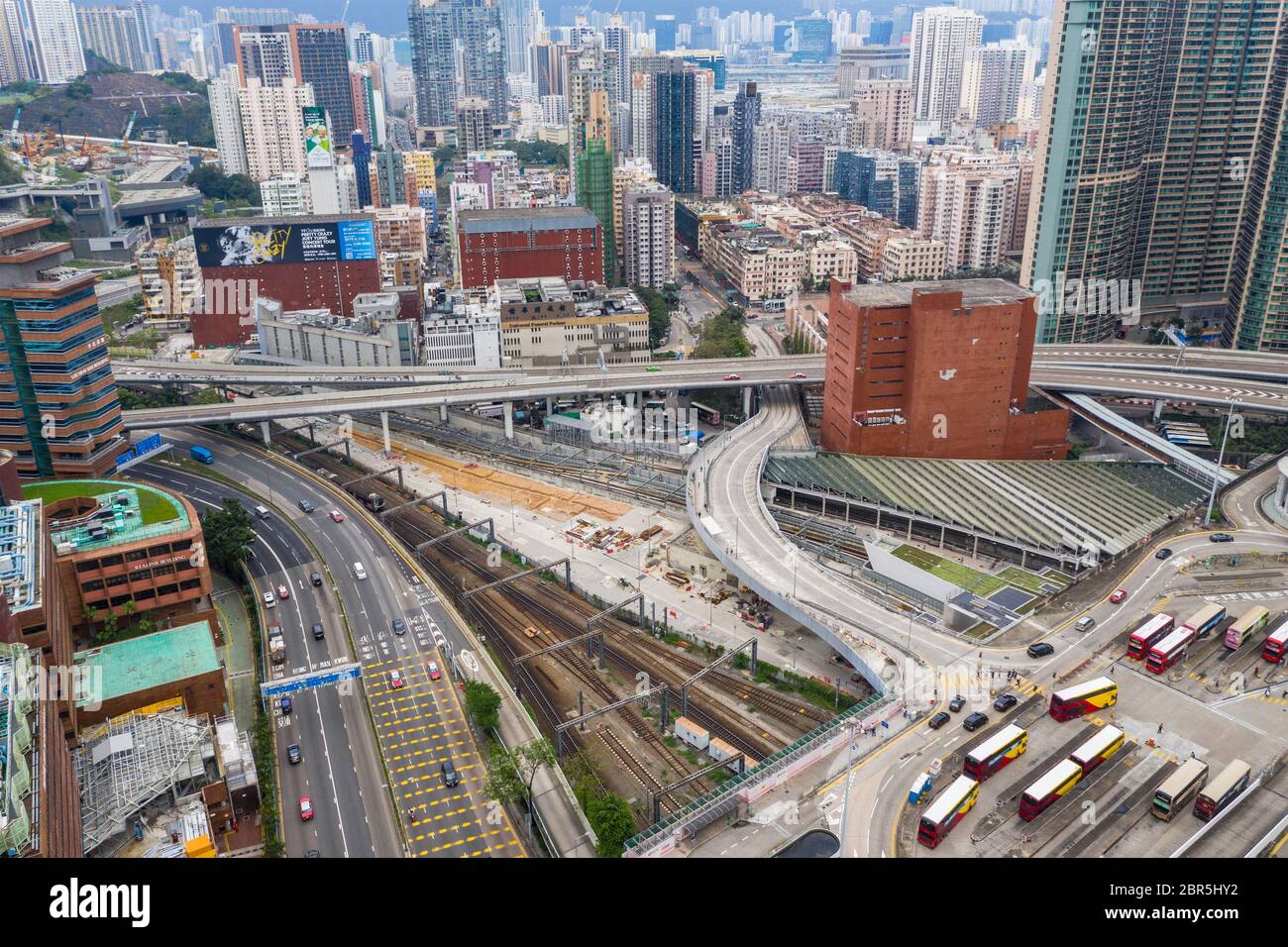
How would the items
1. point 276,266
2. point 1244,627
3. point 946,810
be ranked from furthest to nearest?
point 276,266
point 1244,627
point 946,810

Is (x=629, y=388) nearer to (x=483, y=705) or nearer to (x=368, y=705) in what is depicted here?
(x=368, y=705)

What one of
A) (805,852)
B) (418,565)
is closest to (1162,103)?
(418,565)

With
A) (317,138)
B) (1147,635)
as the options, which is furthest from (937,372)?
(317,138)

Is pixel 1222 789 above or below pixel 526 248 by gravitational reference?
below

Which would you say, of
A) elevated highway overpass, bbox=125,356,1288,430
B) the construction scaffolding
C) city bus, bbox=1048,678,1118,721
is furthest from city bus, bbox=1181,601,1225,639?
the construction scaffolding
